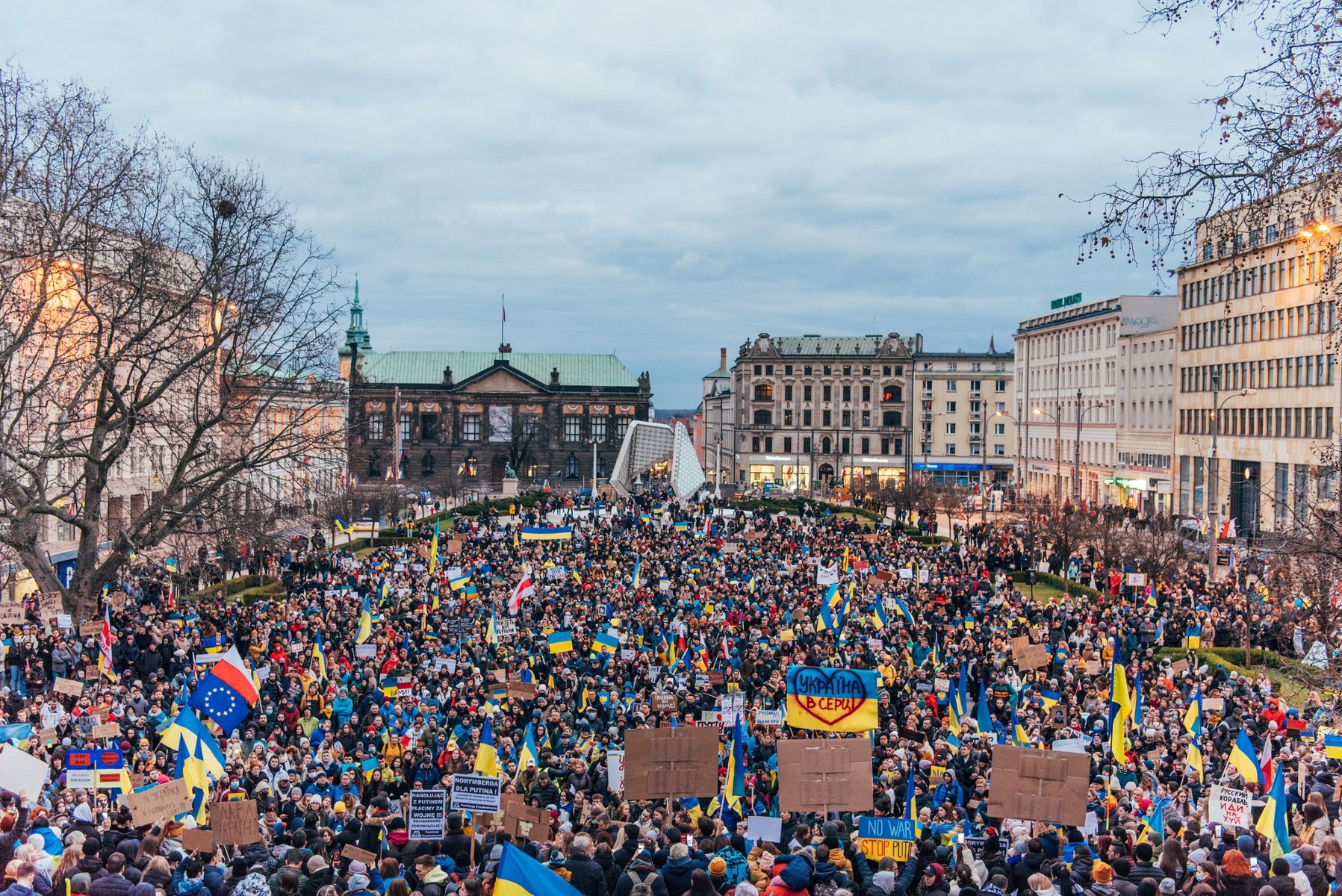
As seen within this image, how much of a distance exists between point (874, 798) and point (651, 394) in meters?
125

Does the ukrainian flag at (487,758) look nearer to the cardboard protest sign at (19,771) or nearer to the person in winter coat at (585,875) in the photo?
the cardboard protest sign at (19,771)

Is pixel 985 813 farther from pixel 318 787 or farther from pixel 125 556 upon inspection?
pixel 125 556

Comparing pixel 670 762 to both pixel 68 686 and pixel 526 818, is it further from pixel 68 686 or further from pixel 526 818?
pixel 68 686

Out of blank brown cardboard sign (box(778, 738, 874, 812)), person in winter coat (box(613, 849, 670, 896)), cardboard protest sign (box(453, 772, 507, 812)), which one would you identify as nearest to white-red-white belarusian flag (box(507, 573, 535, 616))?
blank brown cardboard sign (box(778, 738, 874, 812))

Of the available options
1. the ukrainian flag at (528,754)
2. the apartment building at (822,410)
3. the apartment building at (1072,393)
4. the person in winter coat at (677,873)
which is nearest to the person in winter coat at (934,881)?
the person in winter coat at (677,873)

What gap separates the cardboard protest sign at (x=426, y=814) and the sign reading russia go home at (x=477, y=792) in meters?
0.20

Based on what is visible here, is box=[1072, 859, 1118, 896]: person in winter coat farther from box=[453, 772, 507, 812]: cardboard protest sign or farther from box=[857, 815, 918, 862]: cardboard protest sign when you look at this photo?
box=[453, 772, 507, 812]: cardboard protest sign

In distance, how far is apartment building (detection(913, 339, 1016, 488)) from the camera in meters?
118

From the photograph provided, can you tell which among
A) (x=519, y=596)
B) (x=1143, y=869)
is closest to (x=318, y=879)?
(x=1143, y=869)

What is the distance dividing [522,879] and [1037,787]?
21.5ft

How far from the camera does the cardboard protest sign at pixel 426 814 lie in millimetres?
12234

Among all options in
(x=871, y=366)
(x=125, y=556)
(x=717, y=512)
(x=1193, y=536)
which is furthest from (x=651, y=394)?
(x=125, y=556)

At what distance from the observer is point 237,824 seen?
12766 millimetres

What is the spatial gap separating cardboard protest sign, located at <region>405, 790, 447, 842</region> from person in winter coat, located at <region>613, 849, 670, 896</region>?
2076mm
